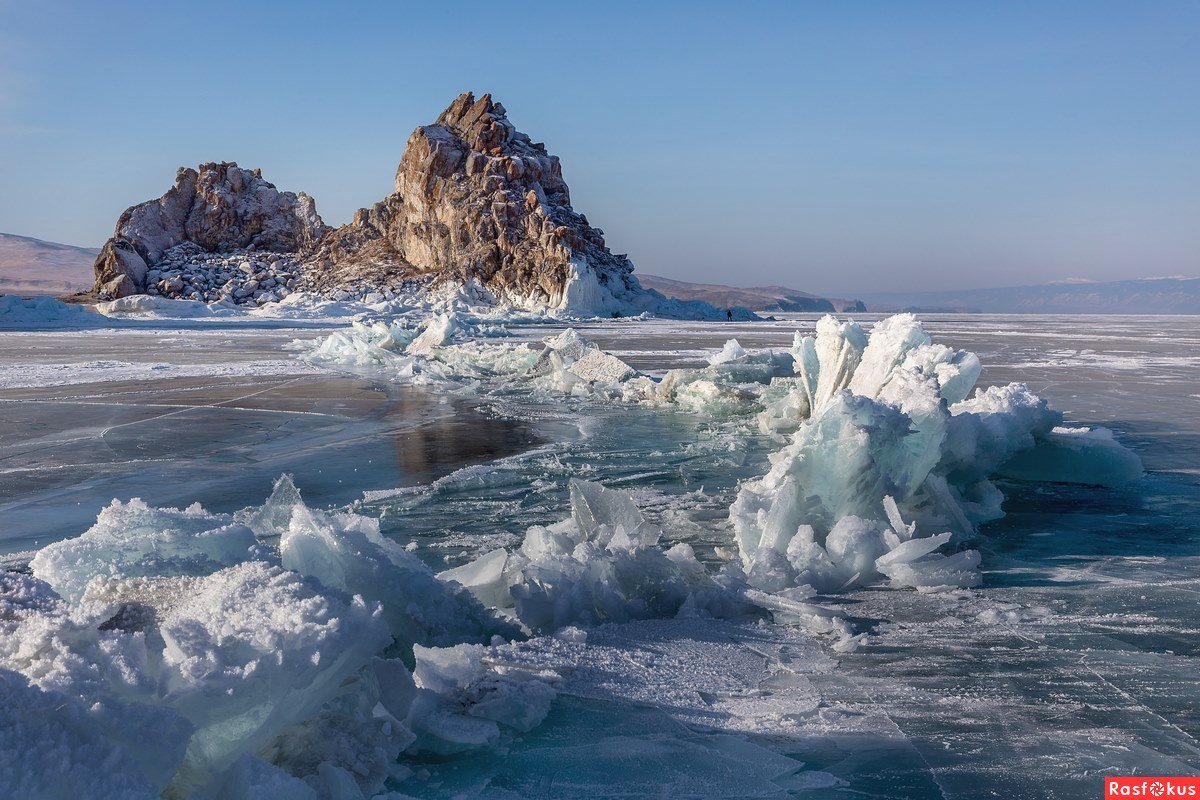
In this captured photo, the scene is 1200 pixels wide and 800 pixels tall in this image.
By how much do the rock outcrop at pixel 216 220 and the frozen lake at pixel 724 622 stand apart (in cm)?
5379

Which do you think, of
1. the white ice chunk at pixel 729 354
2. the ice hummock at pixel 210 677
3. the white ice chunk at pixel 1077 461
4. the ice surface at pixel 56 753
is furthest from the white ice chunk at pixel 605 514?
the white ice chunk at pixel 729 354

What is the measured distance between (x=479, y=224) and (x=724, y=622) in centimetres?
5294

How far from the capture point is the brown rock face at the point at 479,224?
51.8 m

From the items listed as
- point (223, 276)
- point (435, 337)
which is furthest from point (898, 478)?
point (223, 276)

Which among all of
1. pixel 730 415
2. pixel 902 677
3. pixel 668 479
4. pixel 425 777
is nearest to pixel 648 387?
pixel 730 415

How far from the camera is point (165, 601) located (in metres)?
2.02

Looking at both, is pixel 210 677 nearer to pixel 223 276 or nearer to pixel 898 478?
pixel 898 478

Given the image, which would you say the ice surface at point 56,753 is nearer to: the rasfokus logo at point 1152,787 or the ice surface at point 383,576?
the ice surface at point 383,576

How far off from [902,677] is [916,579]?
1.01 m

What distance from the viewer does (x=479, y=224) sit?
54312 millimetres

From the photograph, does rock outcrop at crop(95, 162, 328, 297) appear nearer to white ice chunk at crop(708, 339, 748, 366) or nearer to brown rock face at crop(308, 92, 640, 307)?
brown rock face at crop(308, 92, 640, 307)

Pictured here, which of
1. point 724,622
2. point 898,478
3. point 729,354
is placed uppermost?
point 729,354

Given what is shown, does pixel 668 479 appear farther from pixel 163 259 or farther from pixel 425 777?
pixel 163 259

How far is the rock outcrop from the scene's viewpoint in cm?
5772
